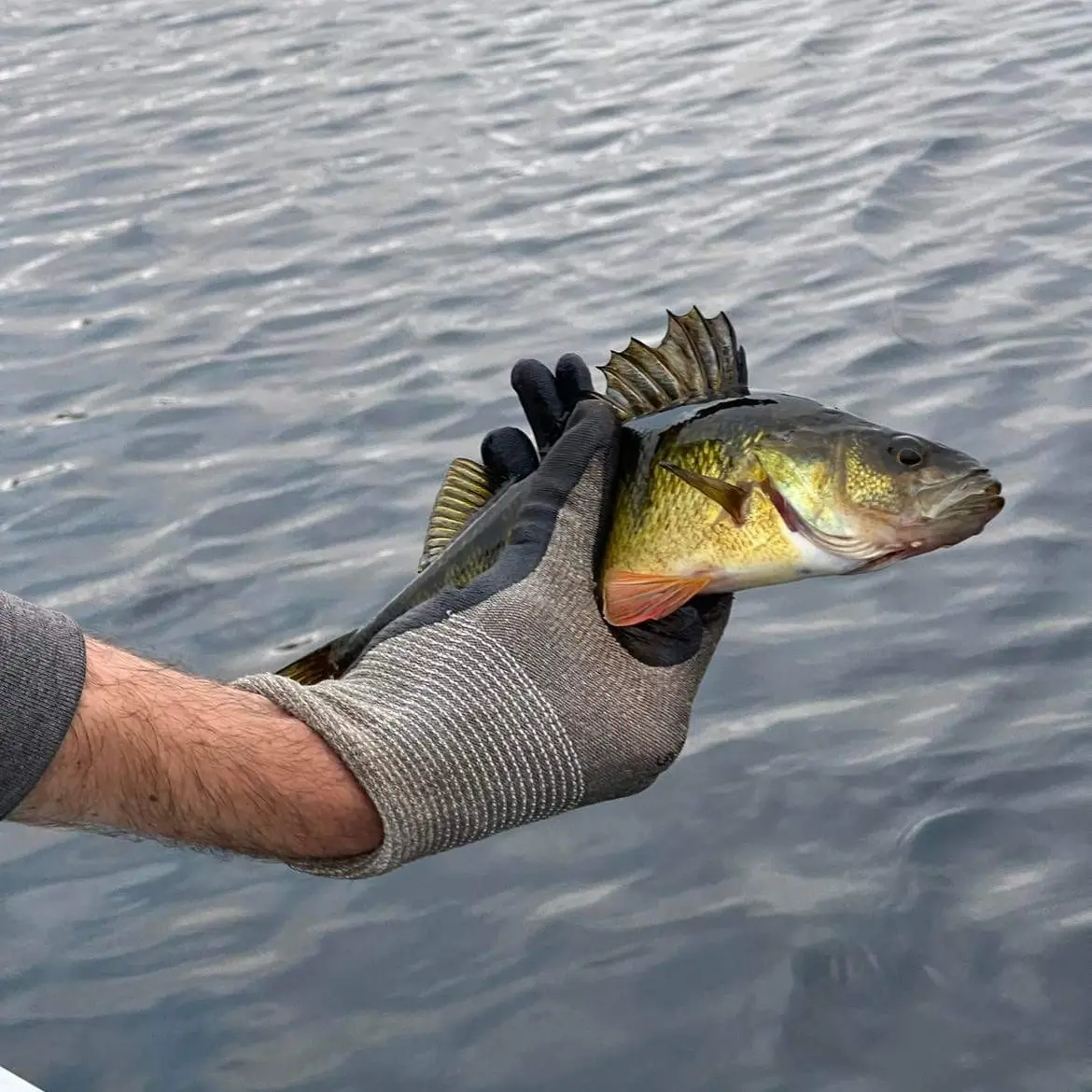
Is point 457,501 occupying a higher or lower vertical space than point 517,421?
higher

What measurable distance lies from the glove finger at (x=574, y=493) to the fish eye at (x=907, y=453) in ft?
1.81

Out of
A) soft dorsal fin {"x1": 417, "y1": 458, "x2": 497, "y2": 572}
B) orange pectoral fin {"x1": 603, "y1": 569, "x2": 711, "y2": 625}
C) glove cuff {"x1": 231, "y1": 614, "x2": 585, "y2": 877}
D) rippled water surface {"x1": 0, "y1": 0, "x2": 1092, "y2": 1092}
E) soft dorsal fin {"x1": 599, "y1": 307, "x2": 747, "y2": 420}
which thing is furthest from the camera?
rippled water surface {"x1": 0, "y1": 0, "x2": 1092, "y2": 1092}

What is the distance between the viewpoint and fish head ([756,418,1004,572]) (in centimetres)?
318

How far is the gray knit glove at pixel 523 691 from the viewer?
9.02ft

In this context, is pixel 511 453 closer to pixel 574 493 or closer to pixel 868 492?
pixel 574 493

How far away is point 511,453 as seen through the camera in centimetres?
361

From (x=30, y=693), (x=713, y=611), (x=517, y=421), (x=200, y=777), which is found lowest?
(x=517, y=421)

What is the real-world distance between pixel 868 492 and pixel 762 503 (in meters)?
0.21

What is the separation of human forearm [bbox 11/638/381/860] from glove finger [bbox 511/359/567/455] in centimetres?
107

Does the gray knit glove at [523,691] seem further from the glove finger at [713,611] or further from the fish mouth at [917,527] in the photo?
the fish mouth at [917,527]

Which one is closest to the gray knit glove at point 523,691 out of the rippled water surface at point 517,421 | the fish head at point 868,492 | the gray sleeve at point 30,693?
the fish head at point 868,492

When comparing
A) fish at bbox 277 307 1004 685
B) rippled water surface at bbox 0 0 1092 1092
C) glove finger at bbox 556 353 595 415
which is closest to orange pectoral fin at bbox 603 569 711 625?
fish at bbox 277 307 1004 685

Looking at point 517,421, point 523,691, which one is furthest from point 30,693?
point 517,421

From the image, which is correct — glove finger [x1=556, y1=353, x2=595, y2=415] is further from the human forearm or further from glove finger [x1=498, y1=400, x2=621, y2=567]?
the human forearm
